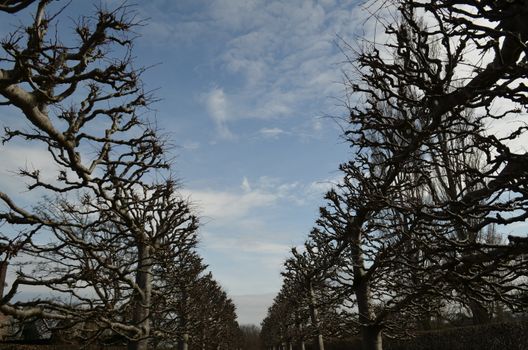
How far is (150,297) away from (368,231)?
5.24 meters

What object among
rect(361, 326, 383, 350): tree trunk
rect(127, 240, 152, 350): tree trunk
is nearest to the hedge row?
rect(361, 326, 383, 350): tree trunk

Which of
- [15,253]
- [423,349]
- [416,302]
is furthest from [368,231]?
[423,349]

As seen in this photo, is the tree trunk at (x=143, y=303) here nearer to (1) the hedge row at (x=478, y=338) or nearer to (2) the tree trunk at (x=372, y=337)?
(2) the tree trunk at (x=372, y=337)

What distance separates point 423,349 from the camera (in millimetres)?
16172

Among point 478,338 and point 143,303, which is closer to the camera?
point 143,303

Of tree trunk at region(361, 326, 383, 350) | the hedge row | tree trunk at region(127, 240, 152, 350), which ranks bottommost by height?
the hedge row

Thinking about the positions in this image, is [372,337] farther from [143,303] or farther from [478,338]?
[478,338]

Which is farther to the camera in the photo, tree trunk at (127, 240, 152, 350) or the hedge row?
the hedge row

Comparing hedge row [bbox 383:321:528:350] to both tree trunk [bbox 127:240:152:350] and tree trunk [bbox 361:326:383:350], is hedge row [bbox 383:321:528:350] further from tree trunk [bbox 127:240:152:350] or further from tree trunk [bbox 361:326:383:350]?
tree trunk [bbox 127:240:152:350]

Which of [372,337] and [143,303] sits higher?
[143,303]

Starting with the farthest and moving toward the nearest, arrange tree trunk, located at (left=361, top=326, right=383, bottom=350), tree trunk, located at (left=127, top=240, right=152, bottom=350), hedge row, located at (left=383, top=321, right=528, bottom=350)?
1. hedge row, located at (left=383, top=321, right=528, bottom=350)
2. tree trunk, located at (left=127, top=240, right=152, bottom=350)
3. tree trunk, located at (left=361, top=326, right=383, bottom=350)

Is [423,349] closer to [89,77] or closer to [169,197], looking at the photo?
[169,197]

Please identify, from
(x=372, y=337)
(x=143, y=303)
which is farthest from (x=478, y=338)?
(x=143, y=303)

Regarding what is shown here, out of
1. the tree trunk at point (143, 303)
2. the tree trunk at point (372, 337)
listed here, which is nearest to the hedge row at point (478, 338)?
the tree trunk at point (372, 337)
